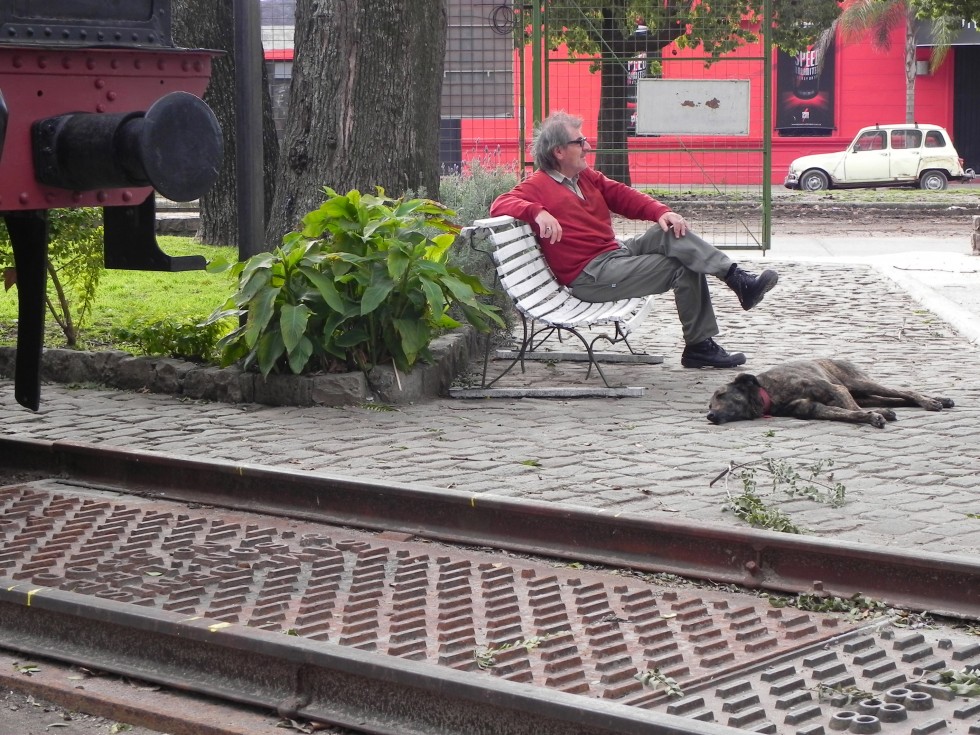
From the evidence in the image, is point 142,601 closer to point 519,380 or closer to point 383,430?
point 383,430

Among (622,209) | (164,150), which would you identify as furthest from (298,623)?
(622,209)

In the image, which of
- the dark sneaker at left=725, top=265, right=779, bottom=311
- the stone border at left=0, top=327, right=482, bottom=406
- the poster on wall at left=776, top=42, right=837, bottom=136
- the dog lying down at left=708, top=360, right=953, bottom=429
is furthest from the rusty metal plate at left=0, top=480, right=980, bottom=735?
the poster on wall at left=776, top=42, right=837, bottom=136

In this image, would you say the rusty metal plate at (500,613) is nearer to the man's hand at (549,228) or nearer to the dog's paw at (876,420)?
the dog's paw at (876,420)

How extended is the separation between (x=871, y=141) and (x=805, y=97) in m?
5.53

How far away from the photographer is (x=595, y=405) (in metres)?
7.57

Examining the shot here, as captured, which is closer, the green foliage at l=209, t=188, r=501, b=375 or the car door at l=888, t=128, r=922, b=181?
the green foliage at l=209, t=188, r=501, b=375

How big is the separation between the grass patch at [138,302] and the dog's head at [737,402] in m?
3.31

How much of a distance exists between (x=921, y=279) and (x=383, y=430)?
25.4ft

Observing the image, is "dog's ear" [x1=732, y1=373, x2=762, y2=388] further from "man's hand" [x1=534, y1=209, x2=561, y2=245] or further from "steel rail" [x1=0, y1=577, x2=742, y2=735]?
"steel rail" [x1=0, y1=577, x2=742, y2=735]

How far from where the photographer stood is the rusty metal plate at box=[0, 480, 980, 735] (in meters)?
3.54

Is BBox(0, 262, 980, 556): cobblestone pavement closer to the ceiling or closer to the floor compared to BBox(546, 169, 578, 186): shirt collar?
closer to the floor

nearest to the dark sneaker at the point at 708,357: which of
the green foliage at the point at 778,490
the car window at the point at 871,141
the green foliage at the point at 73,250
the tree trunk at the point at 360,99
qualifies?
the tree trunk at the point at 360,99

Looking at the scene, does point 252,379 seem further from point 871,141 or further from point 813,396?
point 871,141

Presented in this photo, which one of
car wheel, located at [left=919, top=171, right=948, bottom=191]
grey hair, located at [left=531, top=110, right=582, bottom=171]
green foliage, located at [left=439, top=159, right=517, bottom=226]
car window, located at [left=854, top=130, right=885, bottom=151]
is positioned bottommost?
car wheel, located at [left=919, top=171, right=948, bottom=191]
